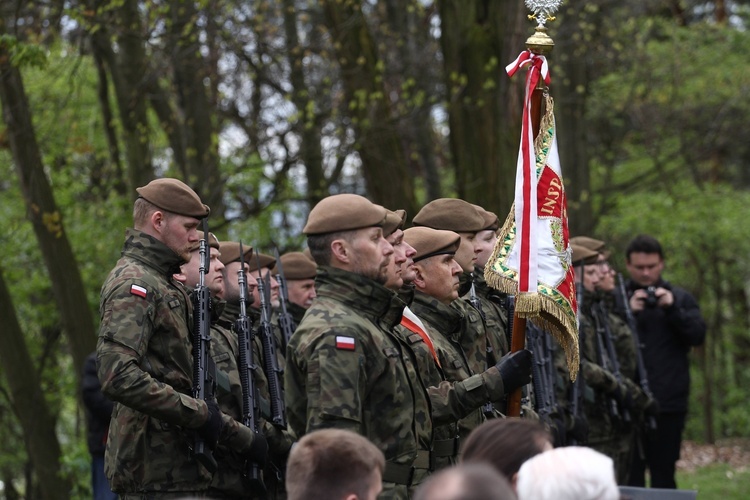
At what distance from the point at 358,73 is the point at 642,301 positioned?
4816mm

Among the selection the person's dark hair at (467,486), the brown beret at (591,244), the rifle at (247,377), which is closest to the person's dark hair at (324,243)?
the rifle at (247,377)

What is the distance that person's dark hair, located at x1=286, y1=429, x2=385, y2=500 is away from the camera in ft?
12.5

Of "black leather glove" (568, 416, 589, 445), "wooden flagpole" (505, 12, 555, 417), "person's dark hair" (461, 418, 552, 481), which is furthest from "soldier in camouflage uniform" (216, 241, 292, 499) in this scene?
"black leather glove" (568, 416, 589, 445)

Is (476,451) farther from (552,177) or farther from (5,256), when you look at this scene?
(5,256)

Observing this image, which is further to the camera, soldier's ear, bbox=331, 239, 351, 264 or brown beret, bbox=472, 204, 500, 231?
brown beret, bbox=472, 204, 500, 231

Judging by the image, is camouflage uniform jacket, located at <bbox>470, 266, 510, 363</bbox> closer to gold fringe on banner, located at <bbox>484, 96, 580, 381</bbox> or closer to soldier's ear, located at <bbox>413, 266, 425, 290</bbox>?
soldier's ear, located at <bbox>413, 266, 425, 290</bbox>

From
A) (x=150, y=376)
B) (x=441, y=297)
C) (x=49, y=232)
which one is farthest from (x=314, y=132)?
(x=150, y=376)

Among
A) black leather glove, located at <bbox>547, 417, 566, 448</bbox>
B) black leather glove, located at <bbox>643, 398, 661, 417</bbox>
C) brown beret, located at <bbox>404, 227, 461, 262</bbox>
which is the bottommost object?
black leather glove, located at <bbox>643, 398, 661, 417</bbox>

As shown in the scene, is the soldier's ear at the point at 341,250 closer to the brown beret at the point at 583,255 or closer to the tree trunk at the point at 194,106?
the brown beret at the point at 583,255

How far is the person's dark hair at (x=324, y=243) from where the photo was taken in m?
5.42

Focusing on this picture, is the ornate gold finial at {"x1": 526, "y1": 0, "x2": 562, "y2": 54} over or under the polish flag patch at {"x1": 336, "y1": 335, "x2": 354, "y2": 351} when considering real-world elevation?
over

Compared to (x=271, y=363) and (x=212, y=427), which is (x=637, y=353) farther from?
(x=212, y=427)

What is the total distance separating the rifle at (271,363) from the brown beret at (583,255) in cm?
294

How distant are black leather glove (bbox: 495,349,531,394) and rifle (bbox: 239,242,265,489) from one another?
1414mm
